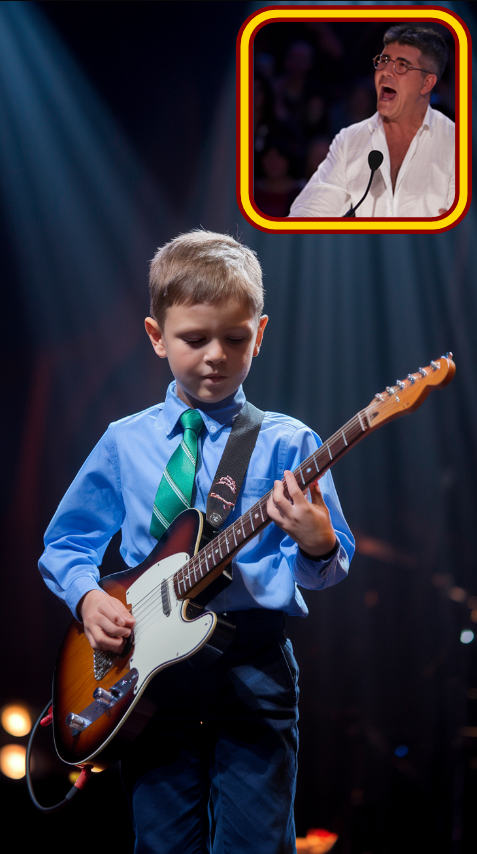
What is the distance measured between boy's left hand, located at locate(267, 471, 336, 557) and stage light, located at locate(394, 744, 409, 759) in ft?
6.26

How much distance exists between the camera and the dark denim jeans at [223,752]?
1.25m

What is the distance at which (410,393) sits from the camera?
1068 mm

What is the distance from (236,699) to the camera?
4.23 feet

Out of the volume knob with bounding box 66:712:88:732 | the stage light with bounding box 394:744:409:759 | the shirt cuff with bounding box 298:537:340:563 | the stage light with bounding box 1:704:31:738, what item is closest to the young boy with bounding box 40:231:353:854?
the shirt cuff with bounding box 298:537:340:563

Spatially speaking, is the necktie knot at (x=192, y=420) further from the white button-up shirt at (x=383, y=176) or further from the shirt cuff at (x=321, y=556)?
the white button-up shirt at (x=383, y=176)

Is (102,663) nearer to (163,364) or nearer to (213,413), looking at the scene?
(213,413)

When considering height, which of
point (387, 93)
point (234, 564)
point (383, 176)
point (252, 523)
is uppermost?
point (387, 93)

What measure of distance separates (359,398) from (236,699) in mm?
1722

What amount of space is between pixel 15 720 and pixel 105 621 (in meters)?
1.62

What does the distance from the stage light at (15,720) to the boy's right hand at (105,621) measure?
4.99ft

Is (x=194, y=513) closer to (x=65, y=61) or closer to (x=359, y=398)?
(x=359, y=398)

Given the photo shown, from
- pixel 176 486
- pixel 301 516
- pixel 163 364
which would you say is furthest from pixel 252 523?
pixel 163 364

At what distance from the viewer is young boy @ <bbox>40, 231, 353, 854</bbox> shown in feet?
4.12

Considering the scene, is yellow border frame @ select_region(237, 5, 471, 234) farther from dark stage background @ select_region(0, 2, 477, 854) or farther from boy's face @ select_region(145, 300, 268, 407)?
boy's face @ select_region(145, 300, 268, 407)
